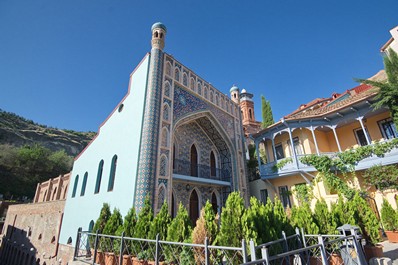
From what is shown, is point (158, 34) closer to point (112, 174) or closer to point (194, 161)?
point (194, 161)

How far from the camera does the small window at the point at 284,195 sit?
1258 cm

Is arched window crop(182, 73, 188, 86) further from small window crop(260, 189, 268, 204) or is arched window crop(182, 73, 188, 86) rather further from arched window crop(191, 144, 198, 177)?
small window crop(260, 189, 268, 204)

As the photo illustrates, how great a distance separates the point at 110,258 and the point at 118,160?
15.0 ft

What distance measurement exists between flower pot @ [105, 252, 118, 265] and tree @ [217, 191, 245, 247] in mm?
3502

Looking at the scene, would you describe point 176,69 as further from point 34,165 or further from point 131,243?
point 34,165

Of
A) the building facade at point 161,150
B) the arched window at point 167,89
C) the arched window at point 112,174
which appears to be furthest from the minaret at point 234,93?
the arched window at point 112,174

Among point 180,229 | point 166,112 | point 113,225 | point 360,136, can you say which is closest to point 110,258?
point 113,225

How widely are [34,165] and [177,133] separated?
117 ft

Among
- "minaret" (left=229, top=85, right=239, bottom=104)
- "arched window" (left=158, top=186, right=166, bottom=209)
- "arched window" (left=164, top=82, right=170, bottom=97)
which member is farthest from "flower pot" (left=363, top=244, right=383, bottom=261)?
"minaret" (left=229, top=85, right=239, bottom=104)

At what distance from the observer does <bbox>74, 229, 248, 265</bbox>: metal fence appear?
4.38 m

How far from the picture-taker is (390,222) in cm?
818

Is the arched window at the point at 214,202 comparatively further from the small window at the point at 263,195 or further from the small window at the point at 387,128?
the small window at the point at 387,128

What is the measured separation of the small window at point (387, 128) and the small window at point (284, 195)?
18.8 feet

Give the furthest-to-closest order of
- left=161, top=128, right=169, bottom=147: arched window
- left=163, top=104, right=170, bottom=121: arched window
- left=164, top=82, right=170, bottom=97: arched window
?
1. left=164, top=82, right=170, bottom=97: arched window
2. left=163, top=104, right=170, bottom=121: arched window
3. left=161, top=128, right=169, bottom=147: arched window
